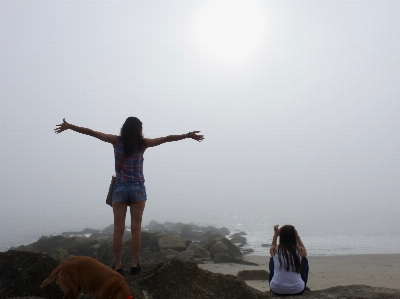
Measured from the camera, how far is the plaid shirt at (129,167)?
511cm

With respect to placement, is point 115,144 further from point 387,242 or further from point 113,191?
point 387,242

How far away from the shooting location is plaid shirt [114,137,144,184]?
511 cm

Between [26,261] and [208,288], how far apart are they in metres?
2.65

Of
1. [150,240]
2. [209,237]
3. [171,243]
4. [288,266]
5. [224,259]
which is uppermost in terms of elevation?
[288,266]

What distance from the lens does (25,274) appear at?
4.88 m

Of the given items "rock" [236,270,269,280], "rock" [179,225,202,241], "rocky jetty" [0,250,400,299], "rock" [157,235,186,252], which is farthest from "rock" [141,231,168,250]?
"rocky jetty" [0,250,400,299]

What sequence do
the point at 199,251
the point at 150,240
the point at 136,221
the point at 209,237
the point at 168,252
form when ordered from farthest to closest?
the point at 209,237, the point at 150,240, the point at 199,251, the point at 168,252, the point at 136,221

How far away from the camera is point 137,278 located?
16.8 ft

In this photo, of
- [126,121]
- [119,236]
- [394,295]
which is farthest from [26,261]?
[394,295]

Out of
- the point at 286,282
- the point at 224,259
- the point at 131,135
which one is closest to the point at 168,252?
the point at 224,259

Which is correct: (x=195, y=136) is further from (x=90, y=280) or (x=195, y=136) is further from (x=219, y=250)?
(x=219, y=250)

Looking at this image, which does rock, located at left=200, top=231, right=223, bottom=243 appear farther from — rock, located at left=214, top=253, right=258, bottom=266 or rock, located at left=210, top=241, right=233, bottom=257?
rock, located at left=214, top=253, right=258, bottom=266

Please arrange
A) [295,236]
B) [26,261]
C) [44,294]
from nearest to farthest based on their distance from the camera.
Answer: [44,294]
[26,261]
[295,236]

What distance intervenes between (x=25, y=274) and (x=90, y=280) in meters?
1.70
